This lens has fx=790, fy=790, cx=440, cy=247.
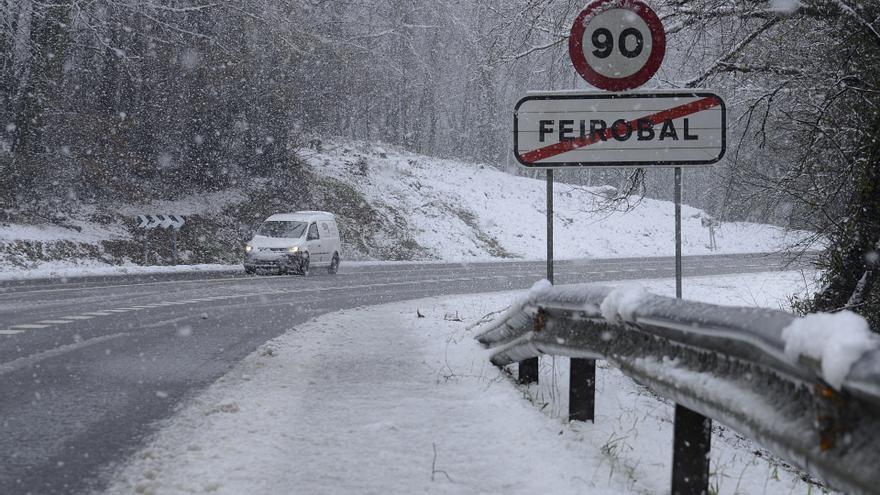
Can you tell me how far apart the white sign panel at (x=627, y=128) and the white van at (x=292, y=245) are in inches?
638

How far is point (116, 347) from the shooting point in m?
8.66

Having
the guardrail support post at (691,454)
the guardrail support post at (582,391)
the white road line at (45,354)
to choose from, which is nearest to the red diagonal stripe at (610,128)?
the guardrail support post at (582,391)

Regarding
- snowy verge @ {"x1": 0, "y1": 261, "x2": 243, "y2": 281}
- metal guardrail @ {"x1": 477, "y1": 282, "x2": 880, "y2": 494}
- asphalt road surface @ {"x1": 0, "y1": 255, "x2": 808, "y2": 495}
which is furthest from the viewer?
snowy verge @ {"x1": 0, "y1": 261, "x2": 243, "y2": 281}

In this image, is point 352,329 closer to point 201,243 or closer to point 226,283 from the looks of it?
point 226,283

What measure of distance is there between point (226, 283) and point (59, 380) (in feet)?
40.1

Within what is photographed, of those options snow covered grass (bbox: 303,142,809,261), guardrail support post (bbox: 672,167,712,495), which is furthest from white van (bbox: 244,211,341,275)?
guardrail support post (bbox: 672,167,712,495)

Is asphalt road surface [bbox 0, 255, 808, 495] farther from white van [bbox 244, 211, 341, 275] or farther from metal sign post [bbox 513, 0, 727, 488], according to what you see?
metal sign post [bbox 513, 0, 727, 488]

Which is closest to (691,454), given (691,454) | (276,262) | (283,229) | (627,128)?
(691,454)

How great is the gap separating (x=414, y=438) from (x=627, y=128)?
325 cm

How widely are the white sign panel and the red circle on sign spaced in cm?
13

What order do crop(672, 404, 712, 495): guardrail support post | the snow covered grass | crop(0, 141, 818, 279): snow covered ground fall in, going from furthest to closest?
the snow covered grass, crop(0, 141, 818, 279): snow covered ground, crop(672, 404, 712, 495): guardrail support post

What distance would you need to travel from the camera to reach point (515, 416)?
4910mm

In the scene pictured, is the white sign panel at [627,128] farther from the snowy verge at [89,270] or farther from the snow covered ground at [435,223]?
the snow covered ground at [435,223]

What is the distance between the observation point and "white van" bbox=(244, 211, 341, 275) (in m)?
21.9
